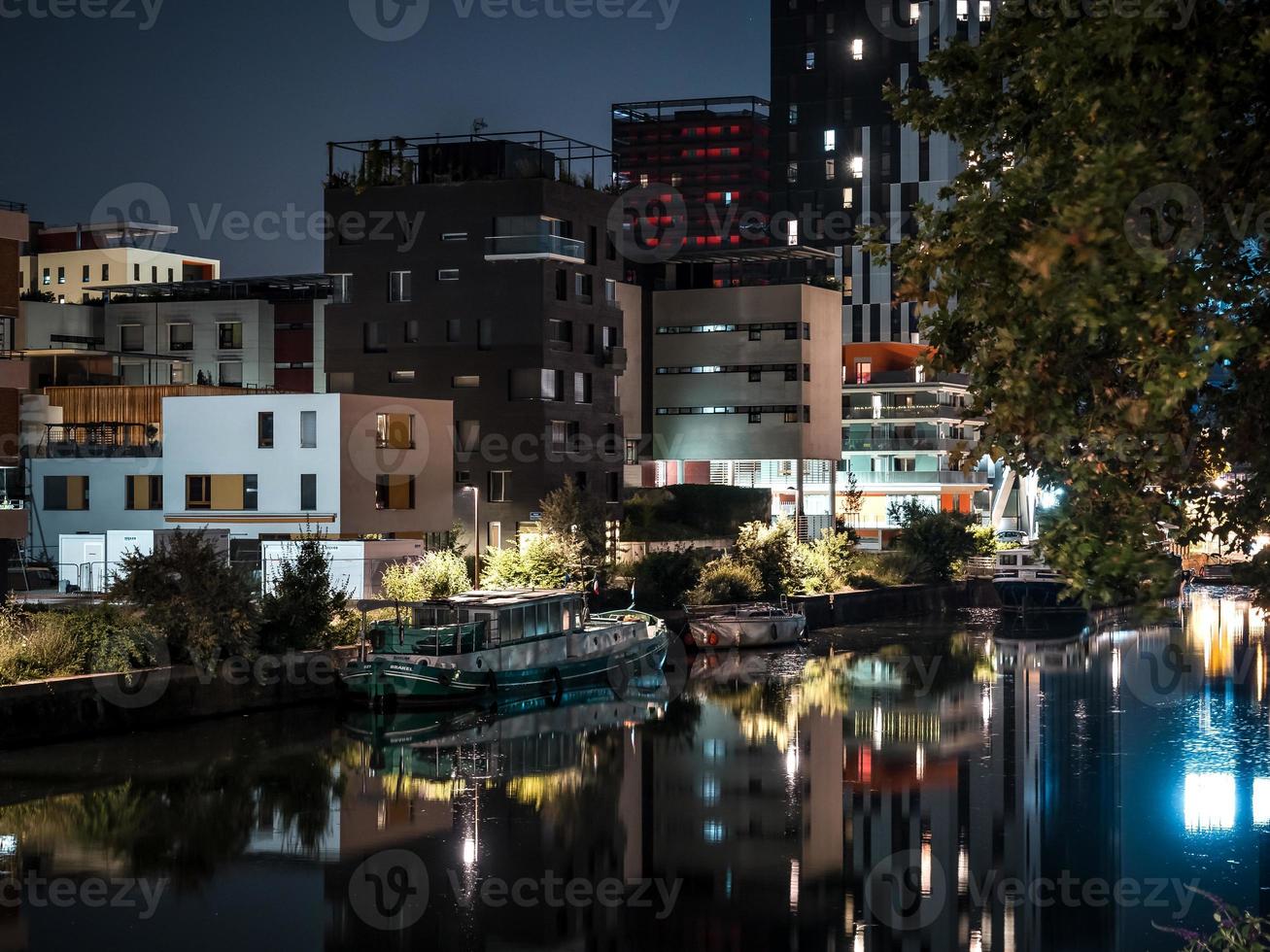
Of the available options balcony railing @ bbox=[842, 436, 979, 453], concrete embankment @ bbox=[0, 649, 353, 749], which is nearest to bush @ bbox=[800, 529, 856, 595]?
balcony railing @ bbox=[842, 436, 979, 453]

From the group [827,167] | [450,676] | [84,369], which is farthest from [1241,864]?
[827,167]

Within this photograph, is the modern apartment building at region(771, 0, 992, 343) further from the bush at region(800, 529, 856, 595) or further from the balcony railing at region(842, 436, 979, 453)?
the bush at region(800, 529, 856, 595)

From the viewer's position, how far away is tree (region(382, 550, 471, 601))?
157 feet

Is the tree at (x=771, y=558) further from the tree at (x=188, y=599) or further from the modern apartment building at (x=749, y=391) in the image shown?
the tree at (x=188, y=599)

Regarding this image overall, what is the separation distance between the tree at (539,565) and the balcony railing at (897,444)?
47.0m

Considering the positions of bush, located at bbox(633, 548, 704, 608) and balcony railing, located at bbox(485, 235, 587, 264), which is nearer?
bush, located at bbox(633, 548, 704, 608)

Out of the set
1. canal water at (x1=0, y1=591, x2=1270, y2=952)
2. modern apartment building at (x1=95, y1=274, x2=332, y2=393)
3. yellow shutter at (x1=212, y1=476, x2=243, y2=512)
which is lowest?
canal water at (x1=0, y1=591, x2=1270, y2=952)

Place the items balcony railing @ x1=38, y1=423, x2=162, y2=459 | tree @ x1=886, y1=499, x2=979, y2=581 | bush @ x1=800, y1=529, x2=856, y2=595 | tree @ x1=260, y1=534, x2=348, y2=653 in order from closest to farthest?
tree @ x1=260, y1=534, x2=348, y2=653 → balcony railing @ x1=38, y1=423, x2=162, y2=459 → bush @ x1=800, y1=529, x2=856, y2=595 → tree @ x1=886, y1=499, x2=979, y2=581

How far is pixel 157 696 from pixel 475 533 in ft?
87.7

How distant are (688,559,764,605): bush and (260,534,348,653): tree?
1969cm

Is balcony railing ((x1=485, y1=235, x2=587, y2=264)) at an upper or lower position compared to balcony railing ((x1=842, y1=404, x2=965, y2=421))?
upper

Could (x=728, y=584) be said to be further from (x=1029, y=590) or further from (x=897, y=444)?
(x=897, y=444)

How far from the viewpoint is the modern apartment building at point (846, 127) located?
13250cm

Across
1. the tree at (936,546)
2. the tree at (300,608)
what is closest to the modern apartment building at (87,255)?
the tree at (936,546)
